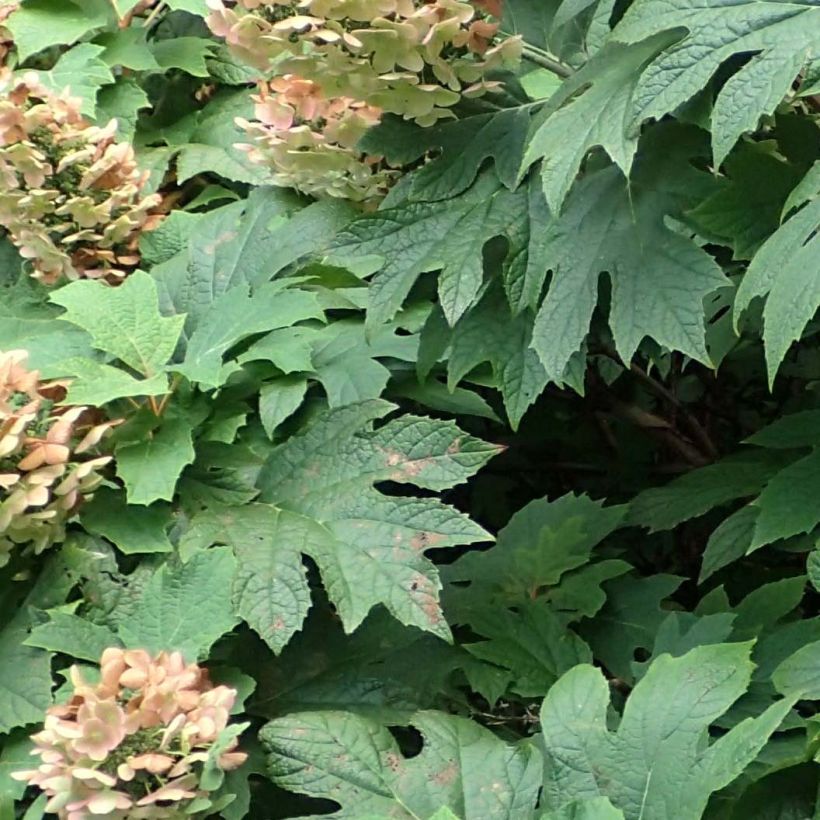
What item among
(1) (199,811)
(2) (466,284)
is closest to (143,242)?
(2) (466,284)

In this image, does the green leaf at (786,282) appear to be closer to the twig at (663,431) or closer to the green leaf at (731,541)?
the green leaf at (731,541)

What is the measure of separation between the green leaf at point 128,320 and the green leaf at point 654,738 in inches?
23.8

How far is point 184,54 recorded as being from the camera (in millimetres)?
1833

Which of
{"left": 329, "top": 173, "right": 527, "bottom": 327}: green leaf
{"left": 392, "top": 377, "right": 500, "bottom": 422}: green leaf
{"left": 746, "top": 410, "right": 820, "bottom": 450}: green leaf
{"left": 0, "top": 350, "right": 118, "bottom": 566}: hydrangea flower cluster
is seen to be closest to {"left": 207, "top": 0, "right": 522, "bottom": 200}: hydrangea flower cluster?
{"left": 329, "top": 173, "right": 527, "bottom": 327}: green leaf

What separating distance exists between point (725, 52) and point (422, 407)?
725 millimetres

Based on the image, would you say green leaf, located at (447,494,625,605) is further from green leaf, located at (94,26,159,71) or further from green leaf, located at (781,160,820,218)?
green leaf, located at (94,26,159,71)

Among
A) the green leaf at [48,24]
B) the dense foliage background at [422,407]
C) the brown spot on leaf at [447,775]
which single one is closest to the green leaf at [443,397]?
the dense foliage background at [422,407]

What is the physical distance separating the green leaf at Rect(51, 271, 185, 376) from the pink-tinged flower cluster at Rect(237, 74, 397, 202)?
29 centimetres

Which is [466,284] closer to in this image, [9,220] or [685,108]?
[685,108]

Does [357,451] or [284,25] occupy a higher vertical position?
[284,25]

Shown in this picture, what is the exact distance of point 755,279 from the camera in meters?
0.91

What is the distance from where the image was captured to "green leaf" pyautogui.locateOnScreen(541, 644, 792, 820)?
906 millimetres

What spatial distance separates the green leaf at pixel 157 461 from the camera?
1.11 m

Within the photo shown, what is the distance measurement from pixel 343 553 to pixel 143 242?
2.14ft
